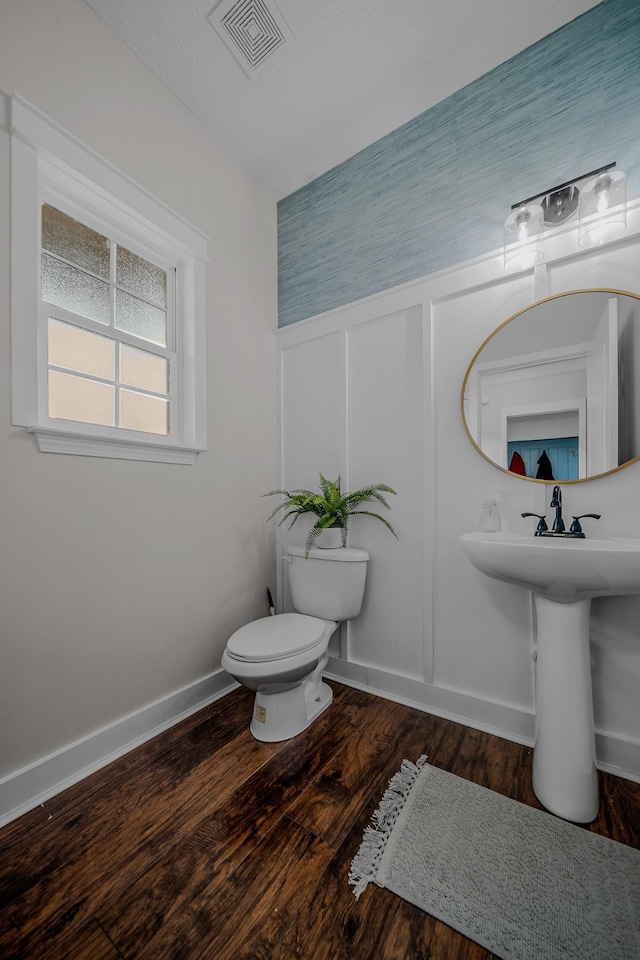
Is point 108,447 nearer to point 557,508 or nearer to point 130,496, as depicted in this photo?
point 130,496

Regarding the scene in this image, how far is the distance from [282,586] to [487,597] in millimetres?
1102

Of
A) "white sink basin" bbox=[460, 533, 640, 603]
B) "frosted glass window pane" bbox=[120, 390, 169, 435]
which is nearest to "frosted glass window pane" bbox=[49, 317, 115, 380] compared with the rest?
"frosted glass window pane" bbox=[120, 390, 169, 435]

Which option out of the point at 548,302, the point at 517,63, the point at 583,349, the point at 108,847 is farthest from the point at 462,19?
the point at 108,847

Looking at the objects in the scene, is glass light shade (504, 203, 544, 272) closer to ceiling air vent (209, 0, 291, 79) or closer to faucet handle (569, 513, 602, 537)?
faucet handle (569, 513, 602, 537)

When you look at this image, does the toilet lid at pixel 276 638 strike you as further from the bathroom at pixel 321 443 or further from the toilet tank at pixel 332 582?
the bathroom at pixel 321 443

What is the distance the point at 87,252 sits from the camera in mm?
1528

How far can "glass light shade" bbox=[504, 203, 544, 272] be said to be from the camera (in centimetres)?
147

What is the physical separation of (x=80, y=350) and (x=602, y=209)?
1.94 meters

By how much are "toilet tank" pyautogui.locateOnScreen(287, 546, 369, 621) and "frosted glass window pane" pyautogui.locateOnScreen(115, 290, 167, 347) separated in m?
1.21

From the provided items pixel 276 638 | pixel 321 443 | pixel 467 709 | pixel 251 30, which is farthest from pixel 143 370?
pixel 467 709

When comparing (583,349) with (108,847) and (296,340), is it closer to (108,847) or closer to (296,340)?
(296,340)

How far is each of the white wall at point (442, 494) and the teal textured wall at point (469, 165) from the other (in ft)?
0.57

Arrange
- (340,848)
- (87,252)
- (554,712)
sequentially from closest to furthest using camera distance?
(340,848)
(554,712)
(87,252)

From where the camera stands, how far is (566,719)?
3.97ft
